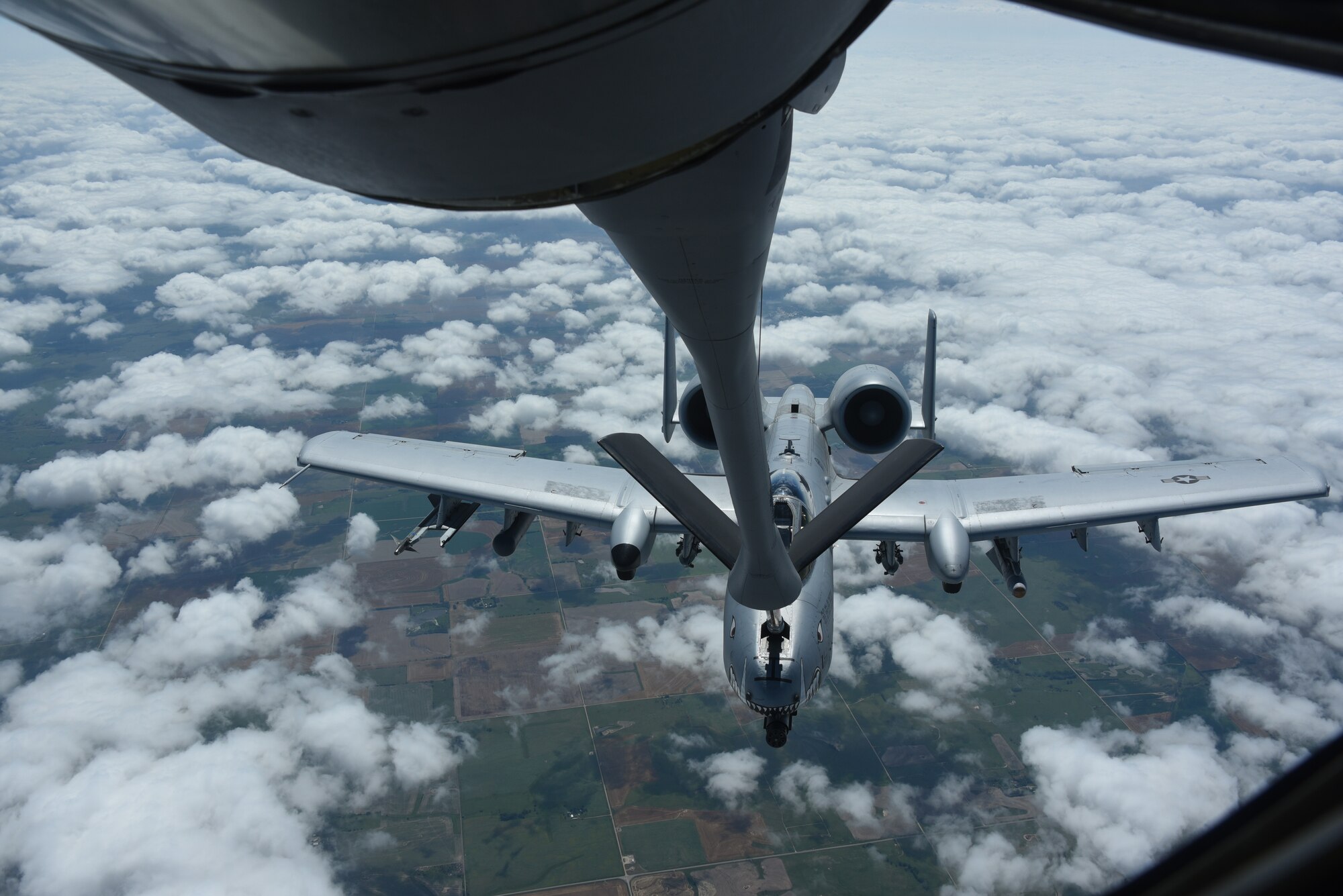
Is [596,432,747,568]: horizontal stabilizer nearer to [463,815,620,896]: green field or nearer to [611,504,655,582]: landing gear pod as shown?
[611,504,655,582]: landing gear pod

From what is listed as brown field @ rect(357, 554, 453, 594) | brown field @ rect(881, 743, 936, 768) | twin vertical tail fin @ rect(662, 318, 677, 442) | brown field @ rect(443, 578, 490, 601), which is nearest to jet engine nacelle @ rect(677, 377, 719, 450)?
twin vertical tail fin @ rect(662, 318, 677, 442)

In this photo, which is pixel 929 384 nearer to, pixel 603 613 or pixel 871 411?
pixel 871 411

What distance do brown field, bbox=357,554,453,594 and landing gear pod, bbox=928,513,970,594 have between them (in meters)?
74.9

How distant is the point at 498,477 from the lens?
19.2 m

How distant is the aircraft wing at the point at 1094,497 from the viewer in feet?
57.1

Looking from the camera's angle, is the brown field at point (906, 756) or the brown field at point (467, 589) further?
the brown field at point (467, 589)

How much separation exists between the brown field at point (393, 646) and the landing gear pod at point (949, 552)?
65.4m

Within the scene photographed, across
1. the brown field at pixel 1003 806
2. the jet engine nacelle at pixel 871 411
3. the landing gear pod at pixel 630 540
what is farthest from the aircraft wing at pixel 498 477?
the brown field at pixel 1003 806

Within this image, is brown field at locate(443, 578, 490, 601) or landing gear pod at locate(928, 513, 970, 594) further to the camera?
brown field at locate(443, 578, 490, 601)

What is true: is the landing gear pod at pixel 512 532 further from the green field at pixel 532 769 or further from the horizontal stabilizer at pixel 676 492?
the green field at pixel 532 769

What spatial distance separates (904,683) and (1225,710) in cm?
2899

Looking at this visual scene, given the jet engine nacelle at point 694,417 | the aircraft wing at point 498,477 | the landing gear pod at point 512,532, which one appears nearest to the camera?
the jet engine nacelle at point 694,417

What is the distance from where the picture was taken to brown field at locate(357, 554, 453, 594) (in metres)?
82.4

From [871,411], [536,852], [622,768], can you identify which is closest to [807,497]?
[871,411]
